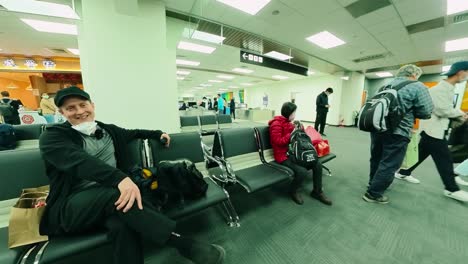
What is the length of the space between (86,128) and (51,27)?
4833 mm

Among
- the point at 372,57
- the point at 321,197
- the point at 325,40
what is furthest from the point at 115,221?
the point at 372,57

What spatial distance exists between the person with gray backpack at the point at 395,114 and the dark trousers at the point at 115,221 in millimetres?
2104

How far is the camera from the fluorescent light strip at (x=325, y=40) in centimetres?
438

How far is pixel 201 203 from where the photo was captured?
50.4 inches

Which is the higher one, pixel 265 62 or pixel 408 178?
pixel 265 62

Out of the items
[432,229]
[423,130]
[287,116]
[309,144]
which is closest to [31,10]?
[287,116]

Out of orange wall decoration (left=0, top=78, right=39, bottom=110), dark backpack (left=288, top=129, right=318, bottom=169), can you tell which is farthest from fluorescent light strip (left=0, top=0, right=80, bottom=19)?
orange wall decoration (left=0, top=78, right=39, bottom=110)

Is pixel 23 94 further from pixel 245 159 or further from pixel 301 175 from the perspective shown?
pixel 301 175

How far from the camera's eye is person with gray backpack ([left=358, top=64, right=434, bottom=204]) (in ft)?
5.60

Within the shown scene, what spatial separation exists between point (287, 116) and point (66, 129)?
199 centimetres

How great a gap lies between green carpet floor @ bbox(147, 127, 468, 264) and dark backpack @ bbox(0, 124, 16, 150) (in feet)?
8.10

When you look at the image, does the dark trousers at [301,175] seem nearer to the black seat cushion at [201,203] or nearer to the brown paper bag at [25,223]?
the black seat cushion at [201,203]

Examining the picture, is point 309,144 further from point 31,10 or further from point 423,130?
point 31,10

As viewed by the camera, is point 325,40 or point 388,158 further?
point 325,40
